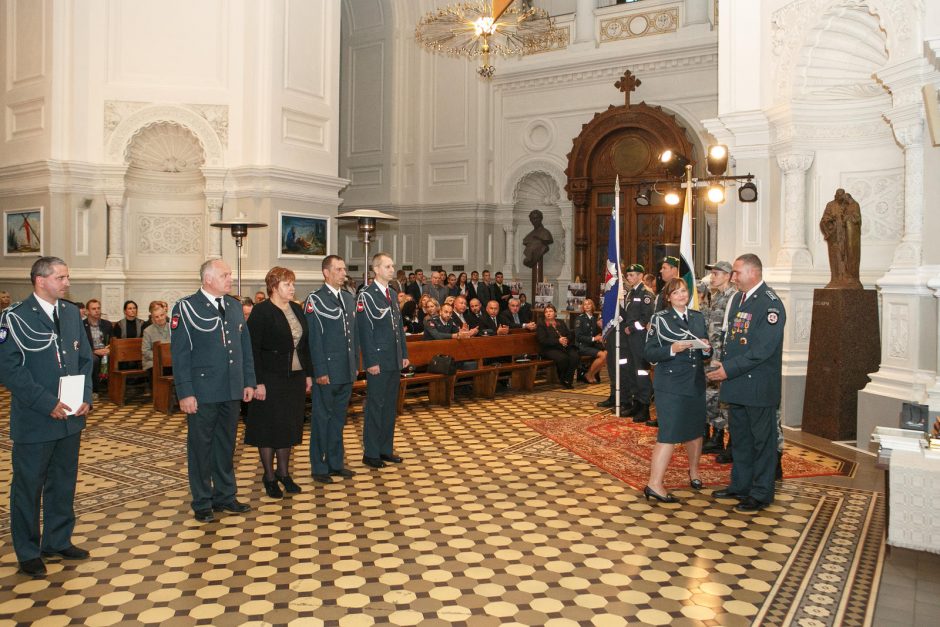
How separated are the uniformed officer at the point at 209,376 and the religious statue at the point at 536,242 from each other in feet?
40.6

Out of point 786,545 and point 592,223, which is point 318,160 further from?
point 786,545

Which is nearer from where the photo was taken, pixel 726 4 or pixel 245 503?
pixel 245 503

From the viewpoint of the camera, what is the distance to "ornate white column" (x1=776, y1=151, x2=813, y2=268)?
8.55m

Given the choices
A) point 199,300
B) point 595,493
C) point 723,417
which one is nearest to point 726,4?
point 723,417

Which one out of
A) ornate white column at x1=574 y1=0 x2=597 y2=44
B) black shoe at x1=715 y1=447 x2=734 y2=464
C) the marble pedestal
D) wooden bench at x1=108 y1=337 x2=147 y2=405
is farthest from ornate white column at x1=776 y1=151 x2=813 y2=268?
ornate white column at x1=574 y1=0 x2=597 y2=44

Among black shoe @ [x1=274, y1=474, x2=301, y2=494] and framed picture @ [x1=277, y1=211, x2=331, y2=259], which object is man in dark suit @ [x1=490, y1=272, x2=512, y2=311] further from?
black shoe @ [x1=274, y1=474, x2=301, y2=494]

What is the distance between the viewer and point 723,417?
6551 millimetres

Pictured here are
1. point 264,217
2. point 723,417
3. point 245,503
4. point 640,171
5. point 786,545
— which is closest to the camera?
point 786,545

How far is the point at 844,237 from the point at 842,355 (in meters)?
1.14

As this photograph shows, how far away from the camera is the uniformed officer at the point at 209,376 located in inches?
191

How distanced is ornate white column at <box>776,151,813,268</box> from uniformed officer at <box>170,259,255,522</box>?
6.12 metres

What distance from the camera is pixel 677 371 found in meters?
5.25

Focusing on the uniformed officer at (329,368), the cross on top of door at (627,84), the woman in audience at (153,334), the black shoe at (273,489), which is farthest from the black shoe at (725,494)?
the cross on top of door at (627,84)

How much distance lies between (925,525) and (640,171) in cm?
1233
